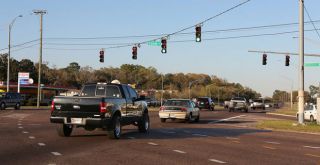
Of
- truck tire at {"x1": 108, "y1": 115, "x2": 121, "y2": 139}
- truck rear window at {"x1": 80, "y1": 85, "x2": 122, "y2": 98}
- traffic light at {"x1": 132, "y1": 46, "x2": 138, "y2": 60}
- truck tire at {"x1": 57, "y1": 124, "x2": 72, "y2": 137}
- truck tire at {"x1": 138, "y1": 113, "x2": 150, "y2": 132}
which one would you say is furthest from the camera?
traffic light at {"x1": 132, "y1": 46, "x2": 138, "y2": 60}

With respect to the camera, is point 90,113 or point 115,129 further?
point 115,129

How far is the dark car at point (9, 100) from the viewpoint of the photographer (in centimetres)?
5072

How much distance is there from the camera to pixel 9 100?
168 ft

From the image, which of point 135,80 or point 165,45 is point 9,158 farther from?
point 135,80

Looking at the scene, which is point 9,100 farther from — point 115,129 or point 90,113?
point 90,113

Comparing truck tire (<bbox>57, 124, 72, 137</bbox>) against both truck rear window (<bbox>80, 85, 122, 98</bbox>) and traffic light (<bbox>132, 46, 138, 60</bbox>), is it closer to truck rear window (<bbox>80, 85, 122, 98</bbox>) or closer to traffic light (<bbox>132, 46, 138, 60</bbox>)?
truck rear window (<bbox>80, 85, 122, 98</bbox>)

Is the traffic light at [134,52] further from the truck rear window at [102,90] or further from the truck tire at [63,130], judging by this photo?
the truck tire at [63,130]

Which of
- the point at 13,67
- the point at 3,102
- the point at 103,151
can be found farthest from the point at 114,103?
the point at 13,67

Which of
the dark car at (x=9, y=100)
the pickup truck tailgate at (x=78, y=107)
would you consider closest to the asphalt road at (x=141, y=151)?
the pickup truck tailgate at (x=78, y=107)

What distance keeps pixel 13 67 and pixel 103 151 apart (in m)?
116

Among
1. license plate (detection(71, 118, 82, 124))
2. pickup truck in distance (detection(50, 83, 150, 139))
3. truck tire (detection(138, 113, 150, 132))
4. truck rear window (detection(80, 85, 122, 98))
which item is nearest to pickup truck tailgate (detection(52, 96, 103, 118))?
pickup truck in distance (detection(50, 83, 150, 139))

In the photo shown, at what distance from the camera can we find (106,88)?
19.6m

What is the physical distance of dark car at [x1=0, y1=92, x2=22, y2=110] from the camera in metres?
50.7

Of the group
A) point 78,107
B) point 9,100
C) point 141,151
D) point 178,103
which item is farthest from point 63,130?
point 9,100
